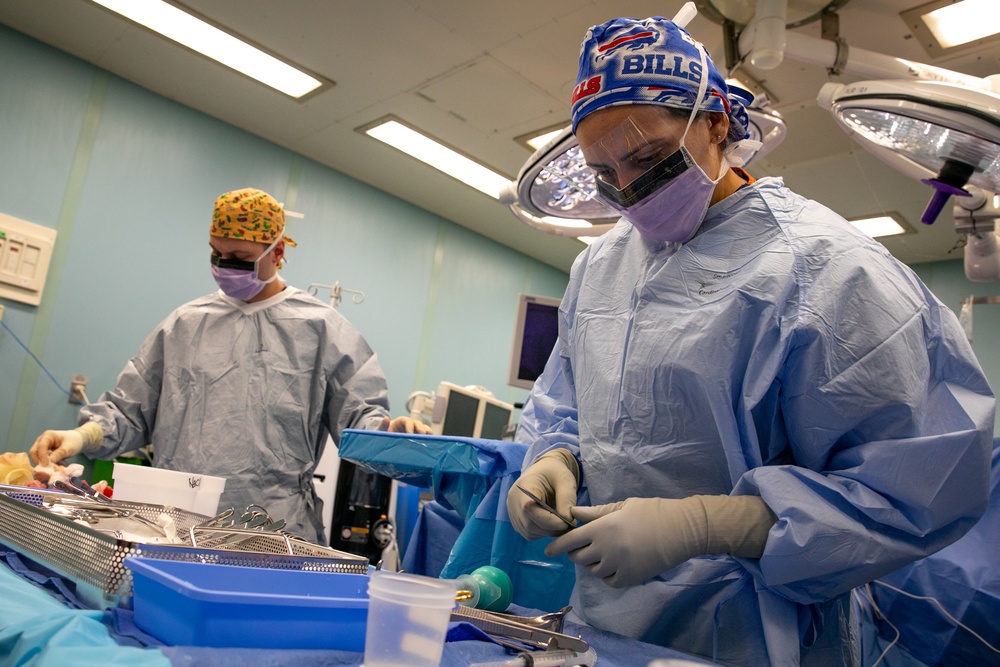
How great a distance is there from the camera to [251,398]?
2.27 metres

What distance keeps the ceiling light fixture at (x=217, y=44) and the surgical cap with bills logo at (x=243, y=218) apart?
1.70 meters

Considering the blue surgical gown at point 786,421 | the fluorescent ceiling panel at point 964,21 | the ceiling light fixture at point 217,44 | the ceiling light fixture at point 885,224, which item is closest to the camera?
the blue surgical gown at point 786,421

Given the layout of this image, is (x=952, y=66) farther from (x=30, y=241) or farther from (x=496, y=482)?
(x=30, y=241)

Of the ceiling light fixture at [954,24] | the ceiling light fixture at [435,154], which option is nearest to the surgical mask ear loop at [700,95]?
the ceiling light fixture at [954,24]

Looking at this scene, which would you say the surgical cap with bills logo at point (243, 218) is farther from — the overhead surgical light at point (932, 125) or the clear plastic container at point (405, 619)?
the clear plastic container at point (405, 619)

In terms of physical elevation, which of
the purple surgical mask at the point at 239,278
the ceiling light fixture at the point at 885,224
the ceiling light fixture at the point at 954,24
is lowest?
the purple surgical mask at the point at 239,278

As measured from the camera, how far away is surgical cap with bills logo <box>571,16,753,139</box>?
1.19 m

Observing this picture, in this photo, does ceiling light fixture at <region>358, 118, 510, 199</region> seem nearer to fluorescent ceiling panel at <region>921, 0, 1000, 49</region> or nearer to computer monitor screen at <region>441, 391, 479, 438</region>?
computer monitor screen at <region>441, 391, 479, 438</region>

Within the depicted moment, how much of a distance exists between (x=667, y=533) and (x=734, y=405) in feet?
0.80

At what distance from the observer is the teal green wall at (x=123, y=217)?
12.5 ft

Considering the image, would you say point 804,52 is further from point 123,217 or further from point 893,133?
point 123,217

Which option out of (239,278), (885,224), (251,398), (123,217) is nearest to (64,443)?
(251,398)

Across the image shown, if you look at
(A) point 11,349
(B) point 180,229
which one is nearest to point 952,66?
(B) point 180,229

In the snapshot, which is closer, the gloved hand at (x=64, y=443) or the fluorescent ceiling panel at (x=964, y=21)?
the gloved hand at (x=64, y=443)
